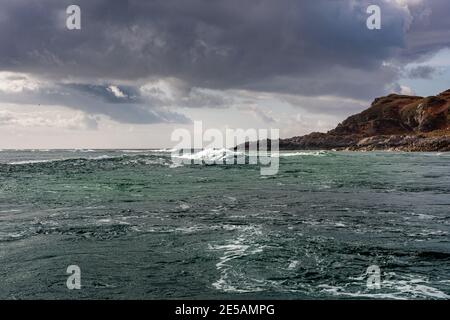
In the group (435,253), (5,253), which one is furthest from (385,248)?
(5,253)

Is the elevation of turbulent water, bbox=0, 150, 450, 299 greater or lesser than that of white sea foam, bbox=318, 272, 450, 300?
greater

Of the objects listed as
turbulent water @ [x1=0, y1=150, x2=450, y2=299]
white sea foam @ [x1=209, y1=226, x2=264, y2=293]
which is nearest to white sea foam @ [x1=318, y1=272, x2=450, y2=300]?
→ turbulent water @ [x1=0, y1=150, x2=450, y2=299]

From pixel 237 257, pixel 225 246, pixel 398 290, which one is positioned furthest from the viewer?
pixel 225 246

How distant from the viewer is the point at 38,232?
52.4 feet

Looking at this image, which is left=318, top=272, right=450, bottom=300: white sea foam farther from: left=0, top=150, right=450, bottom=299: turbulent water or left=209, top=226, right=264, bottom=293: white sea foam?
left=209, top=226, right=264, bottom=293: white sea foam

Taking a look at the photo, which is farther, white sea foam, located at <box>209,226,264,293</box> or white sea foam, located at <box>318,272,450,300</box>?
white sea foam, located at <box>209,226,264,293</box>

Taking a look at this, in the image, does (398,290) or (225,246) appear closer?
(398,290)

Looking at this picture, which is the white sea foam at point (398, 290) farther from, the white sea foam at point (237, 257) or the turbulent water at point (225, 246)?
the white sea foam at point (237, 257)

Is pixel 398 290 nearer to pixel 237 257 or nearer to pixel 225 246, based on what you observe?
pixel 237 257

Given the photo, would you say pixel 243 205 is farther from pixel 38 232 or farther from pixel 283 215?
pixel 38 232

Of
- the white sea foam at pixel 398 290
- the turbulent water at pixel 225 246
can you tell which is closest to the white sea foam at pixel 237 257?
the turbulent water at pixel 225 246

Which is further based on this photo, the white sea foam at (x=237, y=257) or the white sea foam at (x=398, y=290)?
the white sea foam at (x=237, y=257)

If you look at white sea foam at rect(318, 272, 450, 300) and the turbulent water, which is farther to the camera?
the turbulent water

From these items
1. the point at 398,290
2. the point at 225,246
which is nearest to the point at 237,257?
the point at 225,246
